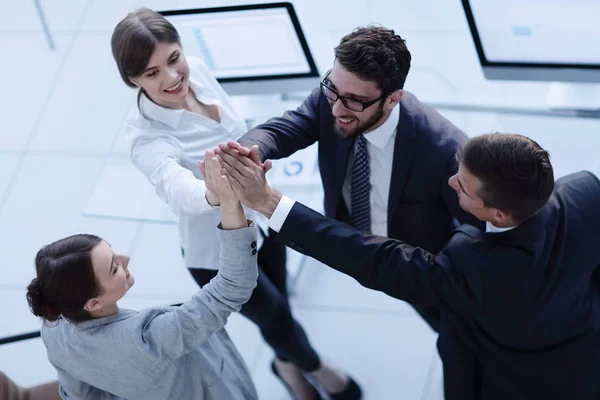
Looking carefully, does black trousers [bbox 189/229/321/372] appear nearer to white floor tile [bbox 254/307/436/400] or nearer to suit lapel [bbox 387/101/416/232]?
white floor tile [bbox 254/307/436/400]

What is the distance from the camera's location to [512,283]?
5.90ft

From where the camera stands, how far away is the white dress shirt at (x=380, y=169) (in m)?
2.10

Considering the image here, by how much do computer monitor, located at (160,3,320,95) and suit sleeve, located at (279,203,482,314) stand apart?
92 cm

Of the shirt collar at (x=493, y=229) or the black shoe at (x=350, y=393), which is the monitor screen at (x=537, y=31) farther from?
the black shoe at (x=350, y=393)

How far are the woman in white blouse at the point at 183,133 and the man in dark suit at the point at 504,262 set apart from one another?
0.22 metres

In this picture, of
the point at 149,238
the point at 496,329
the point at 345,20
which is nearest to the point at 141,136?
the point at 496,329

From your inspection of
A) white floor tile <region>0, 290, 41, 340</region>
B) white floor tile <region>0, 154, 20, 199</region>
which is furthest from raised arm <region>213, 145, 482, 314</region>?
white floor tile <region>0, 154, 20, 199</region>

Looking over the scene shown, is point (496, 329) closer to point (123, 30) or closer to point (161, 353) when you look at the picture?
point (161, 353)

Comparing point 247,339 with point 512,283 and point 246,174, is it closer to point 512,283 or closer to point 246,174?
point 246,174

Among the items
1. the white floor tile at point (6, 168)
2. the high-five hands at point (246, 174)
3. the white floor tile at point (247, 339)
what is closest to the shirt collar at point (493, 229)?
the high-five hands at point (246, 174)

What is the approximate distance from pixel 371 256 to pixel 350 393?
1088 millimetres

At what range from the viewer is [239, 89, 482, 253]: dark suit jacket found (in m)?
2.08

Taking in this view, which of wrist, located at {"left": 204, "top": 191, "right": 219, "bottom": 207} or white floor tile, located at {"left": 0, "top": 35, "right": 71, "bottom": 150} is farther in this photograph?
white floor tile, located at {"left": 0, "top": 35, "right": 71, "bottom": 150}

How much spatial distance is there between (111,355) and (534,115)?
5.89 ft
